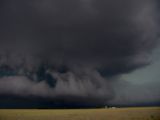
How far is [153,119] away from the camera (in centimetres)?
5325

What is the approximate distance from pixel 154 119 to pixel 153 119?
49 centimetres

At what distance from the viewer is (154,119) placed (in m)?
52.8
